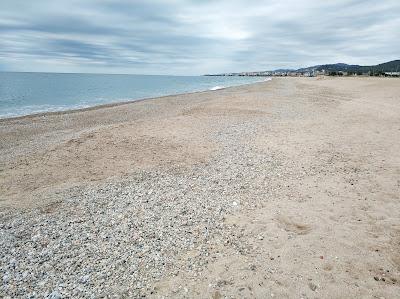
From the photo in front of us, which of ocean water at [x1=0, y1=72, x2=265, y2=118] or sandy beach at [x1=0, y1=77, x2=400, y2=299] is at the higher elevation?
ocean water at [x1=0, y1=72, x2=265, y2=118]

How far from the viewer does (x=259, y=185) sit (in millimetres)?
8664

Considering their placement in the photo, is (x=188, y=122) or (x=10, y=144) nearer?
(x=10, y=144)

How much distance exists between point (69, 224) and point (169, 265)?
2678mm

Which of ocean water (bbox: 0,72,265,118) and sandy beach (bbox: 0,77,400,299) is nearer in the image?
sandy beach (bbox: 0,77,400,299)

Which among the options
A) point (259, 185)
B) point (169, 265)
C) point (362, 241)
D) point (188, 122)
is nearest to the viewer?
point (169, 265)

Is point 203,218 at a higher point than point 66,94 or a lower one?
lower

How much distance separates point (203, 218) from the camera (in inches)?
269

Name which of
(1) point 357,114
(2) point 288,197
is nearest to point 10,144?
(2) point 288,197

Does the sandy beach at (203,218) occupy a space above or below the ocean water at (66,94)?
below

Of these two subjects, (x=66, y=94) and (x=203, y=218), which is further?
(x=66, y=94)

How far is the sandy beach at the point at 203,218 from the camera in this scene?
4.95m

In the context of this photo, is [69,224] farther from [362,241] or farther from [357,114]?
[357,114]

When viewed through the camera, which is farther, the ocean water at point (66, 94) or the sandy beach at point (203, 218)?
the ocean water at point (66, 94)

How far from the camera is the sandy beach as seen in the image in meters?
4.95
